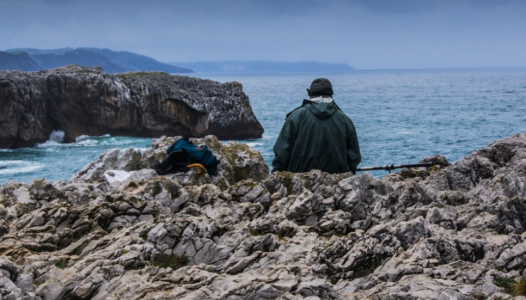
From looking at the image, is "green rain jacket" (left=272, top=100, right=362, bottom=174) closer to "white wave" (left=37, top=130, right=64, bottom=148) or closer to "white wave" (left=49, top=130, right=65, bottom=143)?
"white wave" (left=37, top=130, right=64, bottom=148)

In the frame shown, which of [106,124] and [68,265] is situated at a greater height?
[68,265]

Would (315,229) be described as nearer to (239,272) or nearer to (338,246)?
(338,246)

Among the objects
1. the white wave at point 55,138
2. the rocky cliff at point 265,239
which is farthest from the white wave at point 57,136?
the rocky cliff at point 265,239

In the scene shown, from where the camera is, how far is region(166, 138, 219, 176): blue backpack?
13.0 meters

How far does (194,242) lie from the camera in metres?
9.00

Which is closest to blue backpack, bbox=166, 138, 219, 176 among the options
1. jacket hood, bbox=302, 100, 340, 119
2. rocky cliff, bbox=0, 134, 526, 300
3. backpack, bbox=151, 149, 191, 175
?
backpack, bbox=151, 149, 191, 175

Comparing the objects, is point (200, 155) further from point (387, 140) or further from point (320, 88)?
point (387, 140)

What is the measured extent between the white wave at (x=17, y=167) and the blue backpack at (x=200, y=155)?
167 ft

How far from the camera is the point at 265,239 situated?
29.2 ft

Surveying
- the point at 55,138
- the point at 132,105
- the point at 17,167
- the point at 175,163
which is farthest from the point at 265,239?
the point at 55,138

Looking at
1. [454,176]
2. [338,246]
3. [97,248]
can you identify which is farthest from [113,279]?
[454,176]

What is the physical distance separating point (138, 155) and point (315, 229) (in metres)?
6.97

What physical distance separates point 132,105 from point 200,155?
69.3 m

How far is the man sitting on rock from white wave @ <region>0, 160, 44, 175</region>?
52353 millimetres
